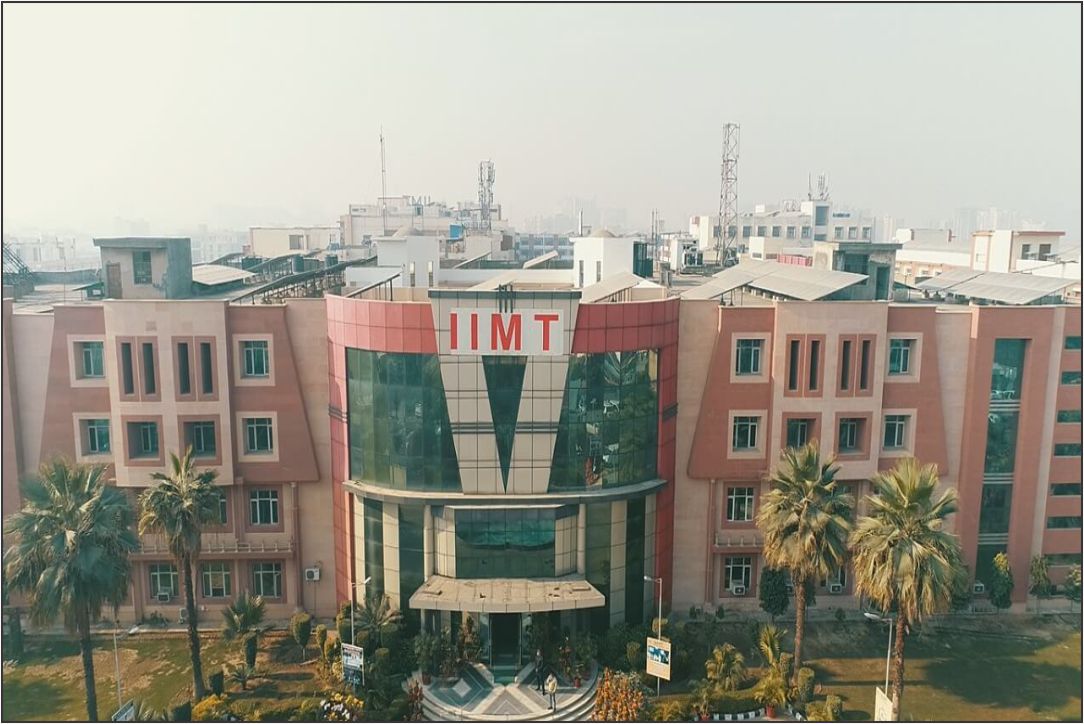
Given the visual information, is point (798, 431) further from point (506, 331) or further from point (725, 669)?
point (506, 331)

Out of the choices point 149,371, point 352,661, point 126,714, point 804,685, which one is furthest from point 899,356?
point 126,714

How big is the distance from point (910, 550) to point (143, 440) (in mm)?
34699

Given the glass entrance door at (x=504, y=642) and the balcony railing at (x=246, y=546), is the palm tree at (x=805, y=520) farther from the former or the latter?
the balcony railing at (x=246, y=546)

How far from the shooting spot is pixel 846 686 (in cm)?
3181

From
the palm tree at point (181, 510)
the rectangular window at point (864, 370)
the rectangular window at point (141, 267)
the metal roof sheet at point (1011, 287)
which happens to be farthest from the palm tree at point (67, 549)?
the metal roof sheet at point (1011, 287)

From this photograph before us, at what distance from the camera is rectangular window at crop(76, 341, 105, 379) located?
34875 mm

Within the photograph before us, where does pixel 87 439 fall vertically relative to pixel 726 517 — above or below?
above

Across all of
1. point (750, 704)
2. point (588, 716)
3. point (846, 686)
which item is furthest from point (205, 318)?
point (846, 686)

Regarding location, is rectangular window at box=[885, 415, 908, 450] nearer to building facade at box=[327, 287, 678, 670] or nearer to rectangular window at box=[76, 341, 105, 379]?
building facade at box=[327, 287, 678, 670]

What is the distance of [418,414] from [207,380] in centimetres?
1150

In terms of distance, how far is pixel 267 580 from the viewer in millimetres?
37000

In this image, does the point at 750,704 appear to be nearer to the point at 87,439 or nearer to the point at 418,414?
the point at 418,414

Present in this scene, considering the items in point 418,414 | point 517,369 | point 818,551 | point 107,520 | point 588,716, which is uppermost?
point 517,369

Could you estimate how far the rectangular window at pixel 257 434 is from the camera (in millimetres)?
35812
